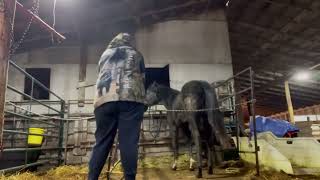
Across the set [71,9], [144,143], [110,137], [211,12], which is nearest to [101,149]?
[110,137]

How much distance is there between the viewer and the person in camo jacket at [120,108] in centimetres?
200

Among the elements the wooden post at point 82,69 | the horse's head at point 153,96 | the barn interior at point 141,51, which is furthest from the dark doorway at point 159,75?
the horse's head at point 153,96

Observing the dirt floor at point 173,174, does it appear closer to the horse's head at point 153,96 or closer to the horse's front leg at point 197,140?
the horse's front leg at point 197,140

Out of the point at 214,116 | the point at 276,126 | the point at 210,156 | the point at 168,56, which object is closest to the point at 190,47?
the point at 168,56

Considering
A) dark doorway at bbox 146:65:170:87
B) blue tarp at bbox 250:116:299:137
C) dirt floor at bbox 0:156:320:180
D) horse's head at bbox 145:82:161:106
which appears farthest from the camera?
dark doorway at bbox 146:65:170:87

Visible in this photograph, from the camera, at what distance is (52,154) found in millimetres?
6531

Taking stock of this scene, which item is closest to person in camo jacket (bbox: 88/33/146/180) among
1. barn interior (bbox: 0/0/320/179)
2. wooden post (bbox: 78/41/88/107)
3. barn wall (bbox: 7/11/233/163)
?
barn interior (bbox: 0/0/320/179)

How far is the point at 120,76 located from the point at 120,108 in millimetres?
259

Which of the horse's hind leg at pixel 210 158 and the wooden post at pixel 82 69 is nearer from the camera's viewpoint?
the horse's hind leg at pixel 210 158

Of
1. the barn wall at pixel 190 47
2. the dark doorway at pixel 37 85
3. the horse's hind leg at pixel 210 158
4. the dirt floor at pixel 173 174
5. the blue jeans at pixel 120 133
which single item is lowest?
the dirt floor at pixel 173 174

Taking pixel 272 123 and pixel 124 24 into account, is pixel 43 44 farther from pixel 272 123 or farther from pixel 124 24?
pixel 272 123

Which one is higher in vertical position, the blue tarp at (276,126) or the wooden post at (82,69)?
the wooden post at (82,69)

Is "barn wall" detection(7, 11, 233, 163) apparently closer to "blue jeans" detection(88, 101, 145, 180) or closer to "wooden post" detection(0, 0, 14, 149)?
"wooden post" detection(0, 0, 14, 149)

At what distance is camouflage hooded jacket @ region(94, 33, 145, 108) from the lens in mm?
2111
